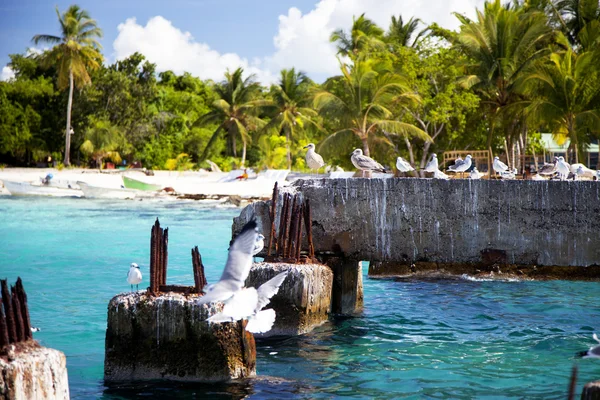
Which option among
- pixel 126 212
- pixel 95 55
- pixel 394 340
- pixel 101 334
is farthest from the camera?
pixel 95 55

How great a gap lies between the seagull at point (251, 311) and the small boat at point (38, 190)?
41928mm

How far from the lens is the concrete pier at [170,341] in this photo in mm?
7270

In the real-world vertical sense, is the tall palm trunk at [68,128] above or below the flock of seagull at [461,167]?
above

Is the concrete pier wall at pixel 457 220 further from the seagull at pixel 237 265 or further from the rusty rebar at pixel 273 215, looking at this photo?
the seagull at pixel 237 265

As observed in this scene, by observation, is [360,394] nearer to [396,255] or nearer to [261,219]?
[396,255]

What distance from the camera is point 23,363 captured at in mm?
5207

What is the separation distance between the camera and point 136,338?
24.2 ft

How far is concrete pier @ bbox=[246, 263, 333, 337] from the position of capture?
9531 mm

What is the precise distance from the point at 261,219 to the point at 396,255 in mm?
1986

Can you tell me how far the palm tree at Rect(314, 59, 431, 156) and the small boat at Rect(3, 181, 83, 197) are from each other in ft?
57.6

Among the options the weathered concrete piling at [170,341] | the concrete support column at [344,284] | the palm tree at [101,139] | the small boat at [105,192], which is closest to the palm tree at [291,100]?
the palm tree at [101,139]

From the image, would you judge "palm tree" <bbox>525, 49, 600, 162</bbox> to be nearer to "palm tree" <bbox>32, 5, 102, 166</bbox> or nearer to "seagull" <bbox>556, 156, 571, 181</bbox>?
"seagull" <bbox>556, 156, 571, 181</bbox>

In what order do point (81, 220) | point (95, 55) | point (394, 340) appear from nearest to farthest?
1. point (394, 340)
2. point (81, 220)
3. point (95, 55)

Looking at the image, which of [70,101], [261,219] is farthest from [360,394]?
[70,101]
